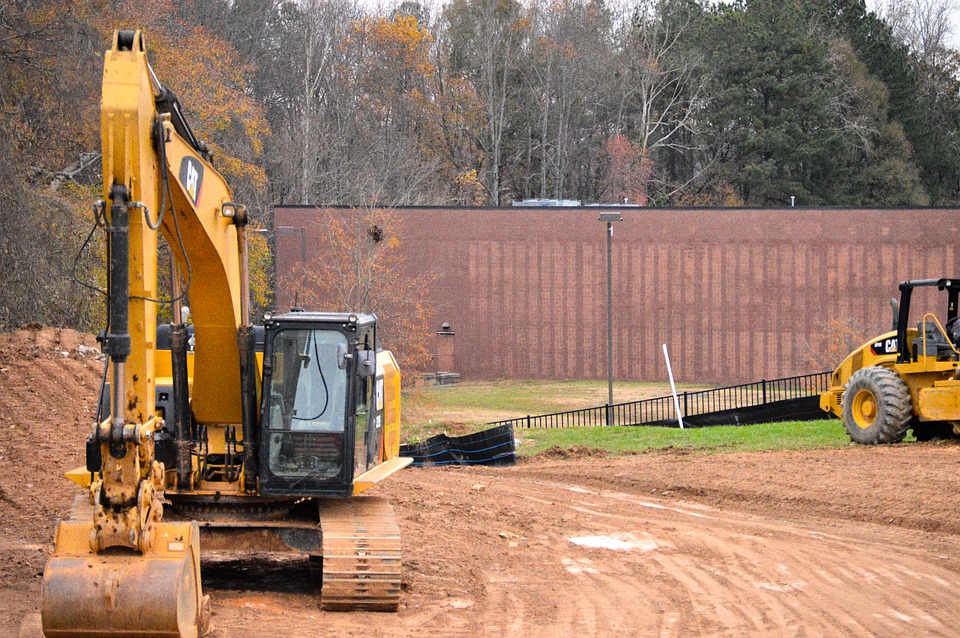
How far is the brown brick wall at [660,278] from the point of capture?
48.0 m

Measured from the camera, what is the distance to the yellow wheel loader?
20469mm

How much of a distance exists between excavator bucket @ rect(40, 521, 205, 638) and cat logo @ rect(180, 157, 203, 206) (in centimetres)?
263

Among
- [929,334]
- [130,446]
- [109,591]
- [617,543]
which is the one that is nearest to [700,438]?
[929,334]

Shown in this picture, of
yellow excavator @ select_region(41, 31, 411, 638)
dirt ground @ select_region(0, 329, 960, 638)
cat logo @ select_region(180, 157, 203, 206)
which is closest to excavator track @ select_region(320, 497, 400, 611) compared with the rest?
yellow excavator @ select_region(41, 31, 411, 638)

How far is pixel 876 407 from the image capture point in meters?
21.9

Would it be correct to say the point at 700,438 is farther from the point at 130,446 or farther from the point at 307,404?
the point at 130,446

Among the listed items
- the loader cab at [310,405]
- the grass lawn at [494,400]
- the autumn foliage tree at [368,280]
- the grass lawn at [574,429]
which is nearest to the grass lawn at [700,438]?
the grass lawn at [574,429]

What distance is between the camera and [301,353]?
35.3ft

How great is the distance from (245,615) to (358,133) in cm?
5832

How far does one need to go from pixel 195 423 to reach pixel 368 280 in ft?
83.3

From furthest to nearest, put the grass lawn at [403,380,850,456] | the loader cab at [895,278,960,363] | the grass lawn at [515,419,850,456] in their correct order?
the grass lawn at [403,380,850,456] → the grass lawn at [515,419,850,456] → the loader cab at [895,278,960,363]

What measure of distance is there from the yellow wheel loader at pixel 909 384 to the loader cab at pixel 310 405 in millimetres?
12981

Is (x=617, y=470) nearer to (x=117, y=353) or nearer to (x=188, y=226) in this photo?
(x=188, y=226)

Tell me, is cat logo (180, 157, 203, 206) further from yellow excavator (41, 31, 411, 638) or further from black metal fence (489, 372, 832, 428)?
black metal fence (489, 372, 832, 428)
